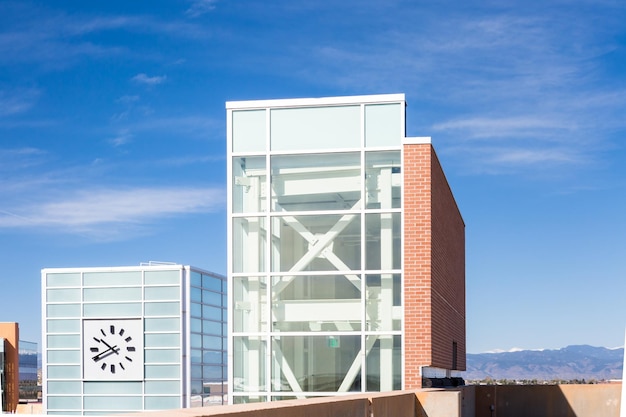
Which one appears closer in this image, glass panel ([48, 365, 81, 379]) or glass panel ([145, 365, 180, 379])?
glass panel ([145, 365, 180, 379])

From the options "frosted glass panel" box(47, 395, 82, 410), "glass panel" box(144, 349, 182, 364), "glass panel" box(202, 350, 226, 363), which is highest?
"glass panel" box(144, 349, 182, 364)

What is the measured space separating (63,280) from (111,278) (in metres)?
2.04

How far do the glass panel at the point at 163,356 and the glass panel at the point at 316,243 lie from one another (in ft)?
65.7

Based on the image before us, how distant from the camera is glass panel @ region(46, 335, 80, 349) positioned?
132ft

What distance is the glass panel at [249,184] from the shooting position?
20.4m

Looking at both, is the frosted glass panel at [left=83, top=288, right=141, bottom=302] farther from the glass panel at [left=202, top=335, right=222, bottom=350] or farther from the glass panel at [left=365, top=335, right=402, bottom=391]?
the glass panel at [left=365, top=335, right=402, bottom=391]

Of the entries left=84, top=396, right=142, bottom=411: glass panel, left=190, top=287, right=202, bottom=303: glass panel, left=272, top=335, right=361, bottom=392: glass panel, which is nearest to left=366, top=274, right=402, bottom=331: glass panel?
left=272, top=335, right=361, bottom=392: glass panel

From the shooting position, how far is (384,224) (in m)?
20.0

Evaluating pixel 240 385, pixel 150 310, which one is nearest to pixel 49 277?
pixel 150 310

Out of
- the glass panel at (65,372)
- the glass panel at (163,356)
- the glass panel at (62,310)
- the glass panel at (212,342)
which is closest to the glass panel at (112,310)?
the glass panel at (62,310)

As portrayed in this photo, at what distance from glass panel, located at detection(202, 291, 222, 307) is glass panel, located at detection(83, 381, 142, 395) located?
4.70 meters

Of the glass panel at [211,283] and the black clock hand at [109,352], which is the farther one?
the glass panel at [211,283]

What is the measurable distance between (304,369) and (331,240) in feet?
8.44

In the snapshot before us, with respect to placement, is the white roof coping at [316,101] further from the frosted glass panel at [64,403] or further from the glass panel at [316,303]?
the frosted glass panel at [64,403]
